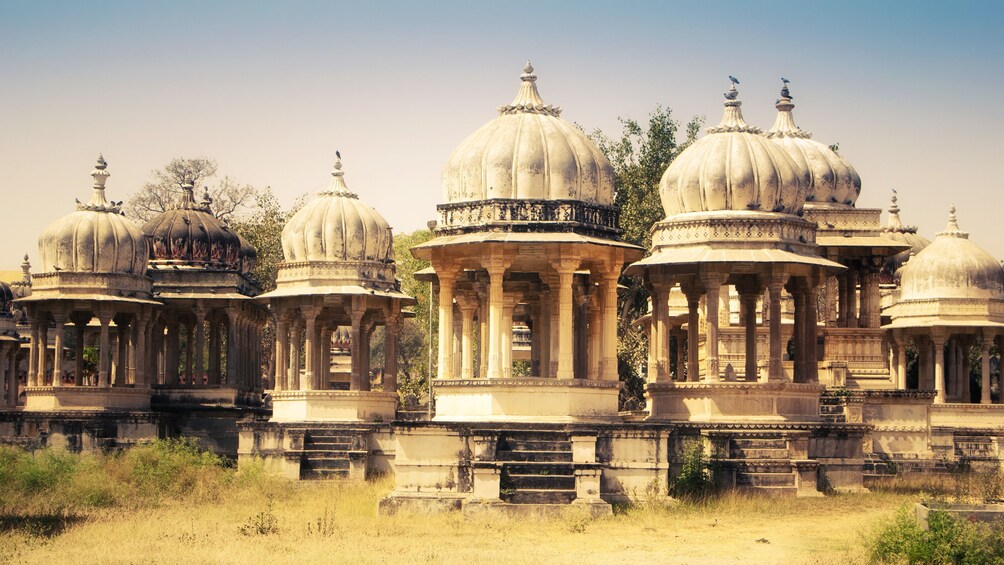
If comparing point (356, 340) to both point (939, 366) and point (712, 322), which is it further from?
point (939, 366)

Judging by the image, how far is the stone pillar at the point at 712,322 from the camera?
34.6 metres

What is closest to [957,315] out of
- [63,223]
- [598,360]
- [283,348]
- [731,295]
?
[731,295]

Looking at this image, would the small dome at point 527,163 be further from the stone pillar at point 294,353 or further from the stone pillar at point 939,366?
the stone pillar at point 939,366

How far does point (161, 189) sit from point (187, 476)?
29814 millimetres

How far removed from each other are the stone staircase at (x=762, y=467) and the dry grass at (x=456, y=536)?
2.42 feet

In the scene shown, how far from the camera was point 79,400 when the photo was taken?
42.8 m

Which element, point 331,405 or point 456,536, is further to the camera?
point 331,405

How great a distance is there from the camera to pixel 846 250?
142ft

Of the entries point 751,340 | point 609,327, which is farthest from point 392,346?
point 609,327

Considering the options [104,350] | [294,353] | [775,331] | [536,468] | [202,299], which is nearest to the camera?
[536,468]

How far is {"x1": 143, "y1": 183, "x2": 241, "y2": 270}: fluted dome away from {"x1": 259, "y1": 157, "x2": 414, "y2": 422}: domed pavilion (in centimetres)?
504

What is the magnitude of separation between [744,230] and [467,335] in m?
6.59

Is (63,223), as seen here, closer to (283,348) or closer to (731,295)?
(283,348)

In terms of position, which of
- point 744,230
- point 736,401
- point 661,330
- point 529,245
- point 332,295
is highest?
point 744,230
